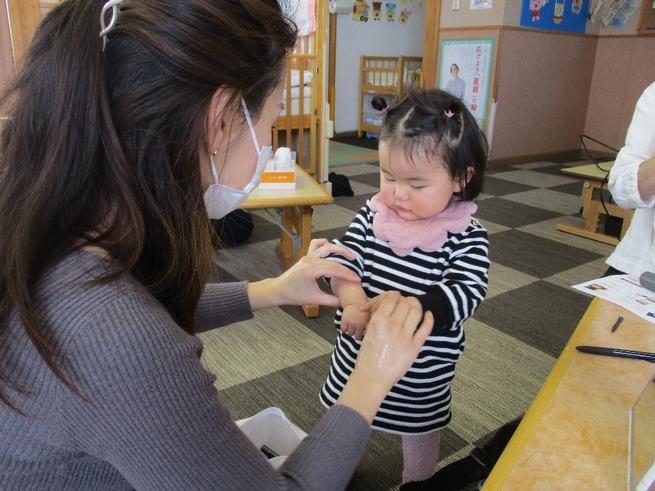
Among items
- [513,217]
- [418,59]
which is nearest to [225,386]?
[513,217]

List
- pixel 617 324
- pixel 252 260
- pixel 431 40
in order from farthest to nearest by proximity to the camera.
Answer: pixel 431 40 < pixel 252 260 < pixel 617 324

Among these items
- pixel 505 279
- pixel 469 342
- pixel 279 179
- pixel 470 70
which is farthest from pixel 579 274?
pixel 470 70

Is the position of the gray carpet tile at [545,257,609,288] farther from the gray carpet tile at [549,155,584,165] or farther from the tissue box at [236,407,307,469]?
the gray carpet tile at [549,155,584,165]

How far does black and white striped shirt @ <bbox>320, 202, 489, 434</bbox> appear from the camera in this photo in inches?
41.6

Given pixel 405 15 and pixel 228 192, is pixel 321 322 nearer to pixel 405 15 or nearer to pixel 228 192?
pixel 228 192

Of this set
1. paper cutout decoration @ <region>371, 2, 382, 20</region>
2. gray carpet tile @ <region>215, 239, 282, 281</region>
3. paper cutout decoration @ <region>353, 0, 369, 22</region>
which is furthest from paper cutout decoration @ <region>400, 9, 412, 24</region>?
gray carpet tile @ <region>215, 239, 282, 281</region>

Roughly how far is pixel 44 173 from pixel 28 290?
0.13 meters

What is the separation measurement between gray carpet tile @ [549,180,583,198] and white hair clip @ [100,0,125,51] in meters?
4.74

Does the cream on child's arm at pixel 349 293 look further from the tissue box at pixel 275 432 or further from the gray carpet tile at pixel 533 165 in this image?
the gray carpet tile at pixel 533 165

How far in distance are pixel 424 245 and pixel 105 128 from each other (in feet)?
2.24

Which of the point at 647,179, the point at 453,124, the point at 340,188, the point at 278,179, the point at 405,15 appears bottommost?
the point at 340,188

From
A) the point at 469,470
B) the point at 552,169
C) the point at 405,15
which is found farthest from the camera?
the point at 405,15

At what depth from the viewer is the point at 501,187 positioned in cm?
483

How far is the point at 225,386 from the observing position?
1910 millimetres
